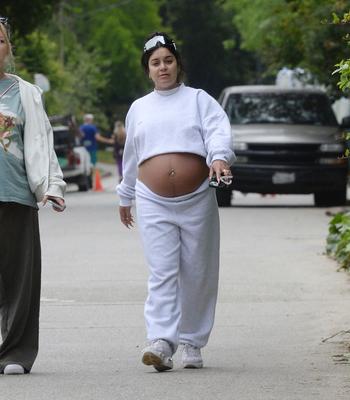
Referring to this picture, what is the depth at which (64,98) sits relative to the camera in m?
65.8

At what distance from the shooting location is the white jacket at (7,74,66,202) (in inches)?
321

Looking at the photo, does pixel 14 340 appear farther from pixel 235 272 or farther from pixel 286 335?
pixel 235 272

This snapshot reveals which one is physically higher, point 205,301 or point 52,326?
point 205,301

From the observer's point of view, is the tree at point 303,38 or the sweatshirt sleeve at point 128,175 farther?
the tree at point 303,38

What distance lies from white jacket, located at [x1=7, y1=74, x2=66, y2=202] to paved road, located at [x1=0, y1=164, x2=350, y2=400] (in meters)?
0.97

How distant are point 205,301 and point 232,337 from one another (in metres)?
1.38

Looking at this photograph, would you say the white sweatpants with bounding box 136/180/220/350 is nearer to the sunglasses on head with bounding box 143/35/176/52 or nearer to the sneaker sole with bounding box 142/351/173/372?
the sneaker sole with bounding box 142/351/173/372

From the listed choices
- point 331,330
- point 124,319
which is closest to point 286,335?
point 331,330

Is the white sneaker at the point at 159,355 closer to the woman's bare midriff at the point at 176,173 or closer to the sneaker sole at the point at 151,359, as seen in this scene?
the sneaker sole at the point at 151,359

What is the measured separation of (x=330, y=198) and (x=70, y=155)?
1169 cm

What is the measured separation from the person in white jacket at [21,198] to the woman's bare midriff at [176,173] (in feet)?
1.97

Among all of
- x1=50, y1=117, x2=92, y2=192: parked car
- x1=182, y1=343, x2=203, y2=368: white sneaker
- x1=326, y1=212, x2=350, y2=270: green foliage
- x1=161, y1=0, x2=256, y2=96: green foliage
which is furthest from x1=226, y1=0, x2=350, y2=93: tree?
x1=161, y1=0, x2=256, y2=96: green foliage

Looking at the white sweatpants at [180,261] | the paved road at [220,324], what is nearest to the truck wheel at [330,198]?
the paved road at [220,324]

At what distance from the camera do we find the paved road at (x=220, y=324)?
7.91 m
